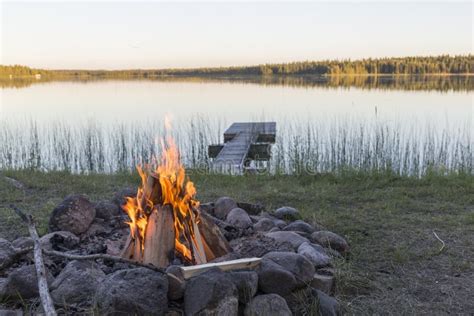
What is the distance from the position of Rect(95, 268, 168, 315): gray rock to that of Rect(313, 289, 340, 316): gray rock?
0.88 m

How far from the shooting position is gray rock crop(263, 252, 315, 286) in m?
2.94

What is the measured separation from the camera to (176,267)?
9.04 feet

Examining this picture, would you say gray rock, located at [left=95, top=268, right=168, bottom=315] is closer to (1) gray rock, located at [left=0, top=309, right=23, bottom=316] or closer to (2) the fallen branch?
(1) gray rock, located at [left=0, top=309, right=23, bottom=316]

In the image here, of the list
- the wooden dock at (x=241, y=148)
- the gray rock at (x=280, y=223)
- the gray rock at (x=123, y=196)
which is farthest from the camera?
the wooden dock at (x=241, y=148)

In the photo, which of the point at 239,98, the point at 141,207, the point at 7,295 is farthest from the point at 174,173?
the point at 239,98

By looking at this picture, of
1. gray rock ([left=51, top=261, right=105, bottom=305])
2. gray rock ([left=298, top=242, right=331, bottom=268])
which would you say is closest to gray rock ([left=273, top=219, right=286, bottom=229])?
gray rock ([left=298, top=242, right=331, bottom=268])

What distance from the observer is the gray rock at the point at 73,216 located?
149 inches

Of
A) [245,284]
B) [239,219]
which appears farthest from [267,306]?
[239,219]

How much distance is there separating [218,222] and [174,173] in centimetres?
76

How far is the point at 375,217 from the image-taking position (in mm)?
4879

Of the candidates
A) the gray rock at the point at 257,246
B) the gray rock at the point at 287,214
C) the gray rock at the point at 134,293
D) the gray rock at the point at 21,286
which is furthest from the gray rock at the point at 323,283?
the gray rock at the point at 21,286

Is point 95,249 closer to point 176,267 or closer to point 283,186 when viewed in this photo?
point 176,267

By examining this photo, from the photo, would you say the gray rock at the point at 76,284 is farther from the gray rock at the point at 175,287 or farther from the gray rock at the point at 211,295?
the gray rock at the point at 211,295

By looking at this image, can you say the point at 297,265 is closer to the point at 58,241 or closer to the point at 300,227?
the point at 300,227
